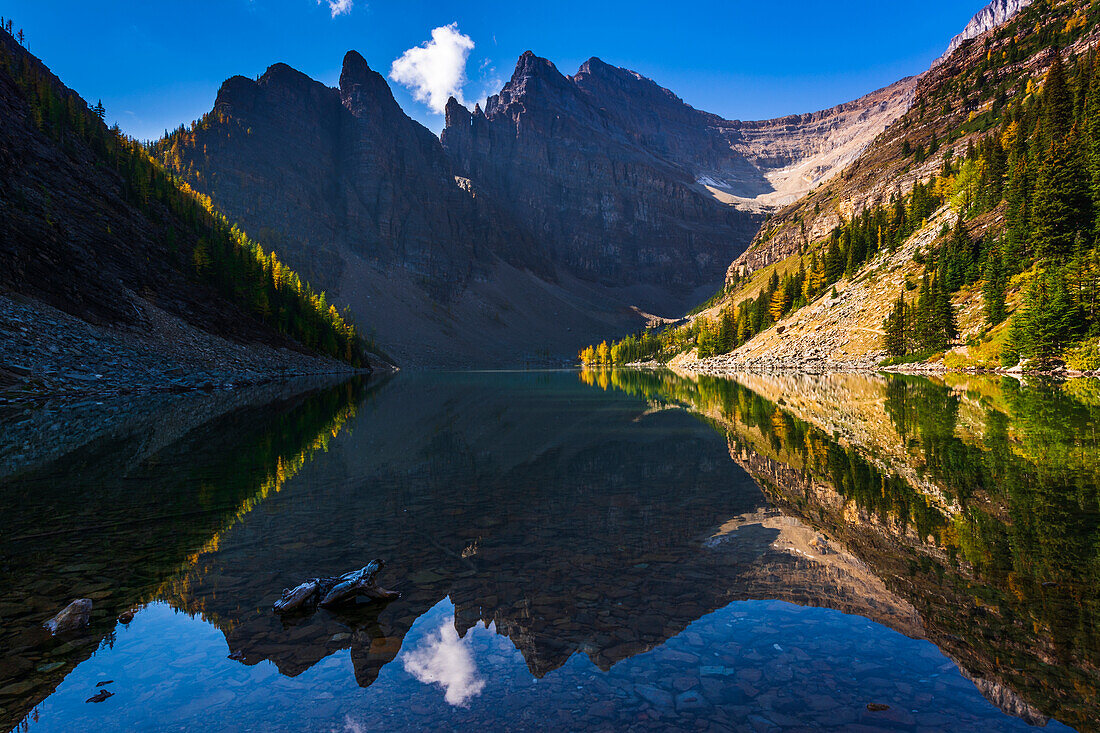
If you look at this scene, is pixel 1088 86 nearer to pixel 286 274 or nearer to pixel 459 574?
pixel 459 574

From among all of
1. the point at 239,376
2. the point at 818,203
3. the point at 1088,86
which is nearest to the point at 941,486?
the point at 239,376

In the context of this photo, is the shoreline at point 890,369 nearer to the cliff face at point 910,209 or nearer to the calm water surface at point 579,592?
the cliff face at point 910,209

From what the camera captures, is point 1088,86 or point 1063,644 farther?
point 1088,86

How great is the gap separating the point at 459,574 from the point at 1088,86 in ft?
314

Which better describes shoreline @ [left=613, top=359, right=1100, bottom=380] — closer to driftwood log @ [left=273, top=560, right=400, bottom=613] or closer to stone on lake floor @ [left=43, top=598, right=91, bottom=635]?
driftwood log @ [left=273, top=560, right=400, bottom=613]

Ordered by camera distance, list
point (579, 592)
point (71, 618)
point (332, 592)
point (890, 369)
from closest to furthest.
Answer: point (71, 618)
point (332, 592)
point (579, 592)
point (890, 369)

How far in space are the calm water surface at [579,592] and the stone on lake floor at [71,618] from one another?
12.7 inches

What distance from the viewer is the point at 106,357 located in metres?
53.9

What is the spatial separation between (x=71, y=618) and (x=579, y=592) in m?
7.19

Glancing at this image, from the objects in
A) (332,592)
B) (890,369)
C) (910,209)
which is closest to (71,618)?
(332,592)

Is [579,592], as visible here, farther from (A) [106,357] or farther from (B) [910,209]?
(B) [910,209]

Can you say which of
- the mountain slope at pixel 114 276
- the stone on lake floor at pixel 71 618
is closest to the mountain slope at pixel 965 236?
the stone on lake floor at pixel 71 618

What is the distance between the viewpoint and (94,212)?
3132 inches

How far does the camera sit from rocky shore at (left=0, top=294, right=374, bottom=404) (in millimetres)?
44469
